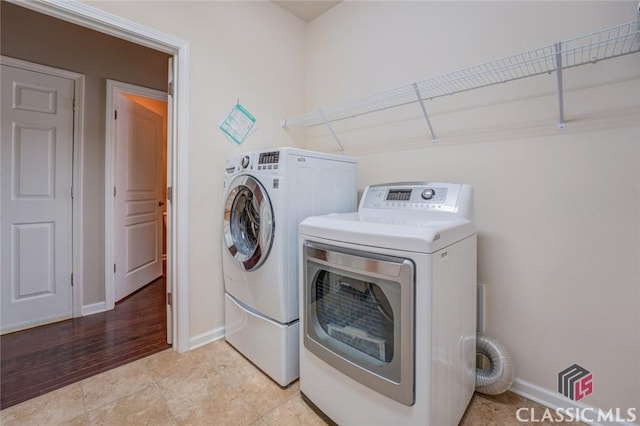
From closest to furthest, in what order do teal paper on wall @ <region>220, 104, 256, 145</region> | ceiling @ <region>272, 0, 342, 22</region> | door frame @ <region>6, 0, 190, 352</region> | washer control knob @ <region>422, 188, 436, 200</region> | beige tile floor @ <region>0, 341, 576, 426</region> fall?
beige tile floor @ <region>0, 341, 576, 426</region>, washer control knob @ <region>422, 188, 436, 200</region>, door frame @ <region>6, 0, 190, 352</region>, teal paper on wall @ <region>220, 104, 256, 145</region>, ceiling @ <region>272, 0, 342, 22</region>

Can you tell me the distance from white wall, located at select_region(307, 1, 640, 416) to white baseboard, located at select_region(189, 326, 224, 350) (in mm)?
1633

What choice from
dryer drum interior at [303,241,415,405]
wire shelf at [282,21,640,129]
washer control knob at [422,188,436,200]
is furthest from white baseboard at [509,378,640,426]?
wire shelf at [282,21,640,129]

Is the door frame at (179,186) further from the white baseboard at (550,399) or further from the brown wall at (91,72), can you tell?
the white baseboard at (550,399)

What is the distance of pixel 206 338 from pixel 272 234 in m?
0.99

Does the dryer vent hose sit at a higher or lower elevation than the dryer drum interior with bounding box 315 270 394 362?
lower

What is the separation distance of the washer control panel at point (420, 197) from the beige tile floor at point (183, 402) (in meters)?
0.97

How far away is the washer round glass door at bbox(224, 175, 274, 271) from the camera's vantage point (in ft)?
4.93

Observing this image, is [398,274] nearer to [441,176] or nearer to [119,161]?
[441,176]

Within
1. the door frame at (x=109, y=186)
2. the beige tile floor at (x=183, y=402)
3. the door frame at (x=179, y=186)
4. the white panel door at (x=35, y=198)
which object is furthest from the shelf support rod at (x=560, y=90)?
the white panel door at (x=35, y=198)

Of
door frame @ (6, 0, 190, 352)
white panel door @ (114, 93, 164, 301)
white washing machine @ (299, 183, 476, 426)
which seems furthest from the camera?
white panel door @ (114, 93, 164, 301)

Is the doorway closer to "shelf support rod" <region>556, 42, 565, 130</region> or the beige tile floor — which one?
the beige tile floor

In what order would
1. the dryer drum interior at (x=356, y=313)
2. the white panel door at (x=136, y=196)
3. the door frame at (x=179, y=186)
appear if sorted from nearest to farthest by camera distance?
the dryer drum interior at (x=356, y=313), the door frame at (x=179, y=186), the white panel door at (x=136, y=196)

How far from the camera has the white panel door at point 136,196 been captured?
262 centimetres

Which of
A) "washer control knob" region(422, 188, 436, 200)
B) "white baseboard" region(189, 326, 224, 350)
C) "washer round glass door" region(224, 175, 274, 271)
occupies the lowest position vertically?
"white baseboard" region(189, 326, 224, 350)
